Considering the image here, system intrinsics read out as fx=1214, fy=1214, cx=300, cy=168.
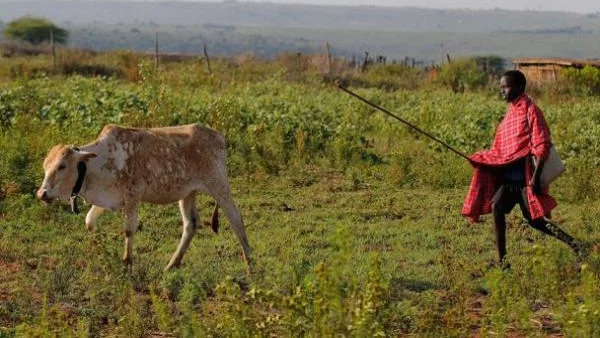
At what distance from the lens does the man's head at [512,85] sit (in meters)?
9.37

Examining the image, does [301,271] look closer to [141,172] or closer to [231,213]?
[231,213]

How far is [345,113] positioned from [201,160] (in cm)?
957

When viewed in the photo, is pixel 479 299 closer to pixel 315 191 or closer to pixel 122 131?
pixel 122 131

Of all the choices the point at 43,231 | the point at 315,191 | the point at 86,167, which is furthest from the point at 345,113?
the point at 86,167

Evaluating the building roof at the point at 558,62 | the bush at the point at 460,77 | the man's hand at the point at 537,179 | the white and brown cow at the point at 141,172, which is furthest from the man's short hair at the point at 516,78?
the building roof at the point at 558,62

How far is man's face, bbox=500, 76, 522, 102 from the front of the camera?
9367 mm

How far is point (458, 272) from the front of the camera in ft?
28.4

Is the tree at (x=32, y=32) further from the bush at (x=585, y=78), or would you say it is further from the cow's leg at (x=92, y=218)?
the cow's leg at (x=92, y=218)

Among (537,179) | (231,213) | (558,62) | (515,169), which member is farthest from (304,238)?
A: (558,62)

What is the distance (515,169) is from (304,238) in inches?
92.6

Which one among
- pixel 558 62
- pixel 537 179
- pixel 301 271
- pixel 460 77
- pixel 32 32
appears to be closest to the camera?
pixel 301 271

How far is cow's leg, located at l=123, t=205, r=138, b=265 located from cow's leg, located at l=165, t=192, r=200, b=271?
13.2 inches

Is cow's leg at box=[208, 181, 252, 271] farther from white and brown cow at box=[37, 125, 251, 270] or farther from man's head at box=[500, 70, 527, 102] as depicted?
man's head at box=[500, 70, 527, 102]

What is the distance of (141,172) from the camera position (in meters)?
9.52
